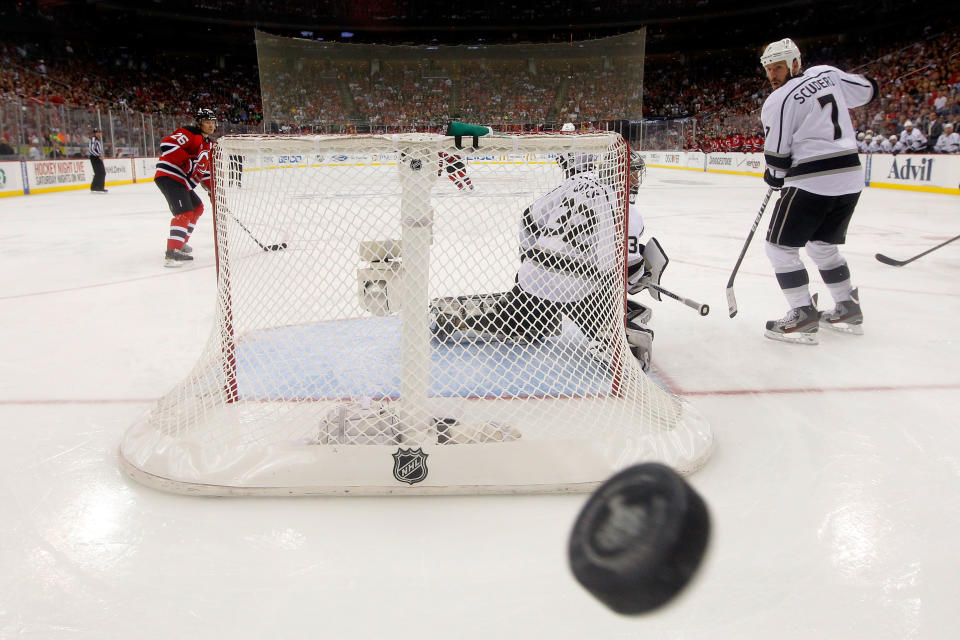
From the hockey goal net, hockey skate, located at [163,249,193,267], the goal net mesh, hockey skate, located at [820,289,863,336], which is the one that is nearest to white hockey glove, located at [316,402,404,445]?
the hockey goal net

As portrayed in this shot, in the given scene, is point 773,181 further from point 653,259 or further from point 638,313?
point 638,313

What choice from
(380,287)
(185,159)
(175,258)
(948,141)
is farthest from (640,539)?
(948,141)

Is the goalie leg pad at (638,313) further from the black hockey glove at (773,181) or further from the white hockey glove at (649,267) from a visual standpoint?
the black hockey glove at (773,181)

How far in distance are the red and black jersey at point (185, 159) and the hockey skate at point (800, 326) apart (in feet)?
11.4

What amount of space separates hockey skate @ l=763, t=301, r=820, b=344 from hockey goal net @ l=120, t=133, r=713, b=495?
43.9 inches

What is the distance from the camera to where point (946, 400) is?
2.09 meters

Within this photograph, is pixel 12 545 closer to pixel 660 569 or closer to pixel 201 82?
pixel 660 569

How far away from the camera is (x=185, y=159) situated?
14.8 feet

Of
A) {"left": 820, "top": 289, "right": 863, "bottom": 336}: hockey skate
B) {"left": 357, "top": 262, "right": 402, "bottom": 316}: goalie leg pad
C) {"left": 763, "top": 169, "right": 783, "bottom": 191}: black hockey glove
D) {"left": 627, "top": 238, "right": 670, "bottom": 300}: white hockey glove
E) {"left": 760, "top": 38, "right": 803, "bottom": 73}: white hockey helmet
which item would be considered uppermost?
{"left": 760, "top": 38, "right": 803, "bottom": 73}: white hockey helmet

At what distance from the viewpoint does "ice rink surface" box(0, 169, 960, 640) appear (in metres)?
1.10

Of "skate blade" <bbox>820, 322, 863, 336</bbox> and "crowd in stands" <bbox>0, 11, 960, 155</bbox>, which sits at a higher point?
"crowd in stands" <bbox>0, 11, 960, 155</bbox>

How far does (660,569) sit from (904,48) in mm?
21846

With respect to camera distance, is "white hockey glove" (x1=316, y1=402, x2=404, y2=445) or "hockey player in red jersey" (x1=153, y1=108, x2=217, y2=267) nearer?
"white hockey glove" (x1=316, y1=402, x2=404, y2=445)

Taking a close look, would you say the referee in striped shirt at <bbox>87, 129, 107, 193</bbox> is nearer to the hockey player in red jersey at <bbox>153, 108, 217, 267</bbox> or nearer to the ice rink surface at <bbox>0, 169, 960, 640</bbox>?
the hockey player in red jersey at <bbox>153, 108, 217, 267</bbox>
